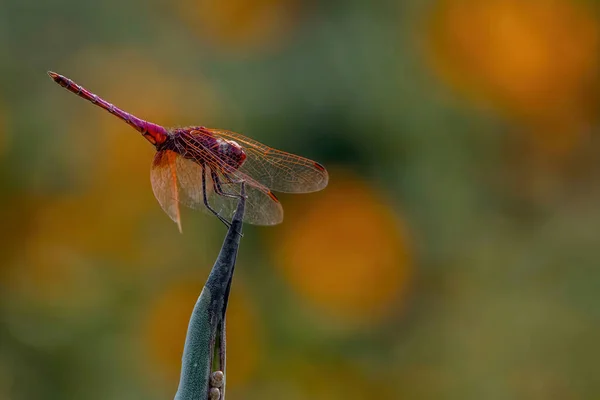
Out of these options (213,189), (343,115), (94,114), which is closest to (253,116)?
(343,115)

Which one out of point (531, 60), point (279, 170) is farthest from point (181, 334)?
point (531, 60)

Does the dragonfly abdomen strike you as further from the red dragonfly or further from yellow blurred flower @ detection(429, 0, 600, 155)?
yellow blurred flower @ detection(429, 0, 600, 155)

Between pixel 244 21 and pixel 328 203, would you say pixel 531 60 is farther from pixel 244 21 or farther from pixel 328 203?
pixel 244 21

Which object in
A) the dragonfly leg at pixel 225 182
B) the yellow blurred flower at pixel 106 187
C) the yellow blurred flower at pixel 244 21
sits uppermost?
the yellow blurred flower at pixel 244 21

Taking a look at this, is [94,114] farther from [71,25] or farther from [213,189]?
[213,189]

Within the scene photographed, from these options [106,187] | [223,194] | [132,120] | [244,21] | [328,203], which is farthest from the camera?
[244,21]

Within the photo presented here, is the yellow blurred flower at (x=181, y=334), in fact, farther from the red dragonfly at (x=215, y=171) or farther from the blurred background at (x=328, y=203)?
the red dragonfly at (x=215, y=171)

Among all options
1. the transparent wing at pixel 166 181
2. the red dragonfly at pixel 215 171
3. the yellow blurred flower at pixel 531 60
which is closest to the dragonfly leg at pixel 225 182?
the red dragonfly at pixel 215 171
